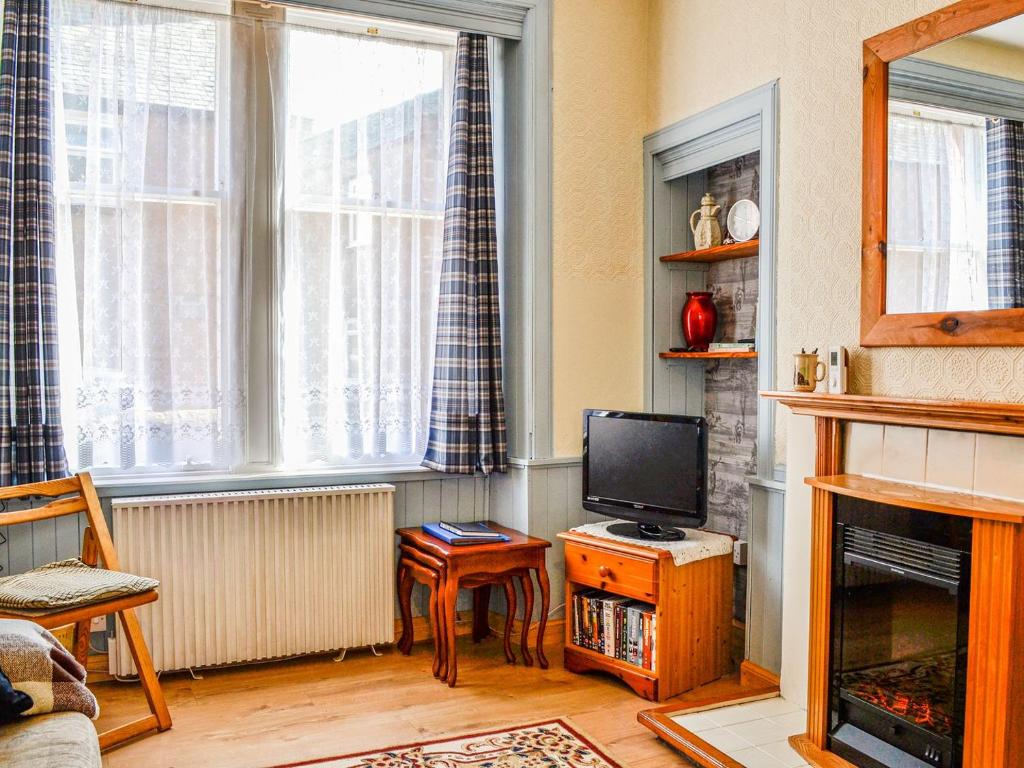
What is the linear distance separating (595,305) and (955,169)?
164 centimetres

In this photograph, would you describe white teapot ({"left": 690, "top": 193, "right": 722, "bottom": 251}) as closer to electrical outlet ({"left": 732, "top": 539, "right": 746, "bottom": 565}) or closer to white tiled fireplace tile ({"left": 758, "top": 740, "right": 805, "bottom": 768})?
electrical outlet ({"left": 732, "top": 539, "right": 746, "bottom": 565})

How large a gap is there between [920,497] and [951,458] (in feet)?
0.59

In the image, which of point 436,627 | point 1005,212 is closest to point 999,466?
point 1005,212

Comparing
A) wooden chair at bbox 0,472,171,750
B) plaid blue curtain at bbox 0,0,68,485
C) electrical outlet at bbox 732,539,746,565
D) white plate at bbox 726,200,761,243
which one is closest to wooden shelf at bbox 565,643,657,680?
electrical outlet at bbox 732,539,746,565

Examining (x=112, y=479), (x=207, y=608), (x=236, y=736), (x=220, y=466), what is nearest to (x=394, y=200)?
(x=220, y=466)

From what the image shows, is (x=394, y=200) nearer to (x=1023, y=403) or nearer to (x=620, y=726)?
(x=620, y=726)

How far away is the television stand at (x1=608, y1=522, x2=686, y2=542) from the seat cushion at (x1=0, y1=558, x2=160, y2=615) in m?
1.64

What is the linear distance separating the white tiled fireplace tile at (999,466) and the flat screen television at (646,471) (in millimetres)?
979

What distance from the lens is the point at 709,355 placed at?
3.60 meters

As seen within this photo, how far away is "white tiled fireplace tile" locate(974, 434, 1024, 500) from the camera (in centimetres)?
221

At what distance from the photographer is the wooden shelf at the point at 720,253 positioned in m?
3.41

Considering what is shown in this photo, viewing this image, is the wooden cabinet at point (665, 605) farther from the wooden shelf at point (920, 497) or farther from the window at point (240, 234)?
the window at point (240, 234)

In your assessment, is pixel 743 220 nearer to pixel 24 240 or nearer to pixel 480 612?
pixel 480 612

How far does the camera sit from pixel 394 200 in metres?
3.69
